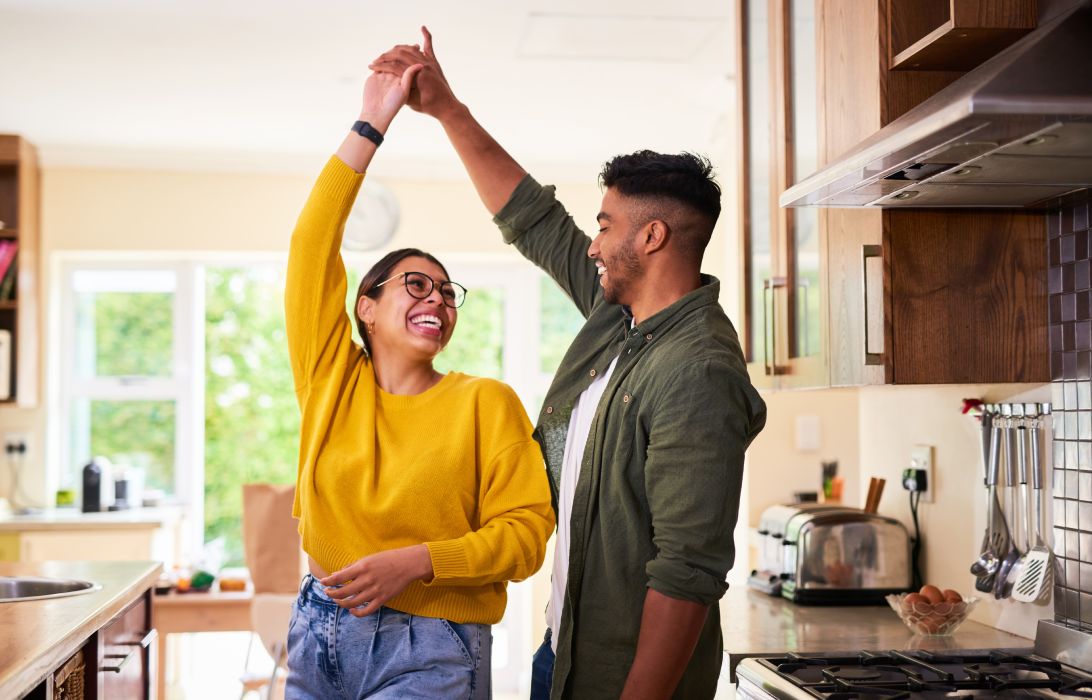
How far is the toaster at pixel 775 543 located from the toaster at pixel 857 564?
0.37 feet

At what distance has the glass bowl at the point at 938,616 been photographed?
2205 millimetres

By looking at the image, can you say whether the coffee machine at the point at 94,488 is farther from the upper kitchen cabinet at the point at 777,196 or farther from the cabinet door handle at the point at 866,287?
the cabinet door handle at the point at 866,287

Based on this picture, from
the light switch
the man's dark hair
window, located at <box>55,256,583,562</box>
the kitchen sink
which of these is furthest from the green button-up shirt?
window, located at <box>55,256,583,562</box>

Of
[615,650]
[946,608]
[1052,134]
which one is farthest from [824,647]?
[1052,134]

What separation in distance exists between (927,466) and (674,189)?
1.22 m

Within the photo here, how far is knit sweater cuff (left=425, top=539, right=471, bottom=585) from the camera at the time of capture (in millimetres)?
1638

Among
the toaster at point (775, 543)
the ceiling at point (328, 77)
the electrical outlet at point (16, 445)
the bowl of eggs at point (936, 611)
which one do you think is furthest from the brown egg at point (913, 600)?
the electrical outlet at point (16, 445)

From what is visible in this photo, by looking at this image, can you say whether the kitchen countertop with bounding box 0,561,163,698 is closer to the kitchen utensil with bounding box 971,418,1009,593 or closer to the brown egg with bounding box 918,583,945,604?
the brown egg with bounding box 918,583,945,604

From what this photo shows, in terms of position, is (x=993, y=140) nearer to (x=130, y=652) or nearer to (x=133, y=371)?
(x=130, y=652)

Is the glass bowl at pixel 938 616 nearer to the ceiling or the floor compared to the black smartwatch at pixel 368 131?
nearer to the floor

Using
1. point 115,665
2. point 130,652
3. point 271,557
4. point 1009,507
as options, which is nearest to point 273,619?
point 271,557

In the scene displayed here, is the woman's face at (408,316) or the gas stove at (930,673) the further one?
the woman's face at (408,316)

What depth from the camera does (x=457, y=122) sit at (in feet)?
6.77

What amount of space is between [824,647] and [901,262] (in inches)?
29.8
